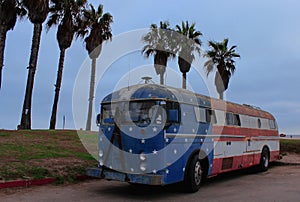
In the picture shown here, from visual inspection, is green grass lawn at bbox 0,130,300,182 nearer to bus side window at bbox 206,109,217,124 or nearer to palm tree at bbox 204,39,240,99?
bus side window at bbox 206,109,217,124

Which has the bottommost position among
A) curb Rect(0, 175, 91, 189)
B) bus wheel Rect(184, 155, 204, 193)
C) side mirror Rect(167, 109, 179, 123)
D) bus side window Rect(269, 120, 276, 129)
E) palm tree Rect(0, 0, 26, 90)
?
curb Rect(0, 175, 91, 189)

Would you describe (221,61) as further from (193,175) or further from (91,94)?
(193,175)

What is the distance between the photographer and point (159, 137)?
9.04 meters

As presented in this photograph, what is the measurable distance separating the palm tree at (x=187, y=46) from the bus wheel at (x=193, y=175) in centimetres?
2076

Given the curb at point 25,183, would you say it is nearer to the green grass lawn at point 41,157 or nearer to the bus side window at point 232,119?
the green grass lawn at point 41,157

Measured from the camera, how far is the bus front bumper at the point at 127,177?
8641 millimetres

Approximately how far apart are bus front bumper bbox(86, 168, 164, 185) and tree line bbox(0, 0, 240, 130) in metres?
13.6

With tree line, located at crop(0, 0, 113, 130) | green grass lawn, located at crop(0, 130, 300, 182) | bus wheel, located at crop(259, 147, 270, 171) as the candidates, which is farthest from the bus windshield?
tree line, located at crop(0, 0, 113, 130)

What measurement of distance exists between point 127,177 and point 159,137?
1.33 meters

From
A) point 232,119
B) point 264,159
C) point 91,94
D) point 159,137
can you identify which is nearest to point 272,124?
point 264,159

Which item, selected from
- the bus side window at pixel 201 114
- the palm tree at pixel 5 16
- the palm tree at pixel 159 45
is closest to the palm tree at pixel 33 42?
the palm tree at pixel 5 16

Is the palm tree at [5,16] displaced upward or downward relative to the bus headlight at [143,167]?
upward

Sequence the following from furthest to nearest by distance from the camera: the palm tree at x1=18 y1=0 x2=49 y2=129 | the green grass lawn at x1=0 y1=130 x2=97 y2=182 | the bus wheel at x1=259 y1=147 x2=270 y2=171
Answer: the palm tree at x1=18 y1=0 x2=49 y2=129
the bus wheel at x1=259 y1=147 x2=270 y2=171
the green grass lawn at x1=0 y1=130 x2=97 y2=182

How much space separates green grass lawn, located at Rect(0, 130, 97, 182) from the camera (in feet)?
36.1
